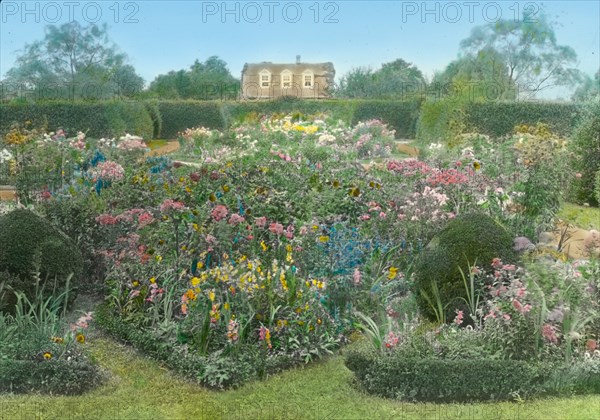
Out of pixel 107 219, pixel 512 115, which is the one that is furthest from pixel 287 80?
pixel 107 219

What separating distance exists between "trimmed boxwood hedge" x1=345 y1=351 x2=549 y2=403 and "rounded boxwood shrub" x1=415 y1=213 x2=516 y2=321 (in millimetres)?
1213

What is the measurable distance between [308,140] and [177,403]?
11.9 metres

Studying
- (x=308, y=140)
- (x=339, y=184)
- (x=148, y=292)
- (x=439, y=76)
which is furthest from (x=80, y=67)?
(x=148, y=292)

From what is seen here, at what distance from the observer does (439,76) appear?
2525 cm

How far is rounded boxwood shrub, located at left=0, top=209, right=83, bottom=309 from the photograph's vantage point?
6.91 metres

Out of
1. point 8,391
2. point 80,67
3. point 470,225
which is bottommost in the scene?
point 8,391

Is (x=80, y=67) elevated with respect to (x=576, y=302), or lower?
elevated

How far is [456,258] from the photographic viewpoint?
6578 mm

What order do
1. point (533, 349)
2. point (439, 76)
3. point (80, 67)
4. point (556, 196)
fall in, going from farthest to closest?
point (439, 76) → point (80, 67) → point (556, 196) → point (533, 349)

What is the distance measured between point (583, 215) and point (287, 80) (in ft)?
35.9

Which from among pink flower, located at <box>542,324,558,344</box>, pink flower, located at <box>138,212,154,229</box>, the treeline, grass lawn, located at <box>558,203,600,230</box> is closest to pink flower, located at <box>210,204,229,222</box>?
pink flower, located at <box>138,212,154,229</box>

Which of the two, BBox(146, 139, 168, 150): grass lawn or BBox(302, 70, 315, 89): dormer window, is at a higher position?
BBox(302, 70, 315, 89): dormer window

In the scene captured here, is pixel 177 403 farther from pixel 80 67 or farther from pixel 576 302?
pixel 80 67

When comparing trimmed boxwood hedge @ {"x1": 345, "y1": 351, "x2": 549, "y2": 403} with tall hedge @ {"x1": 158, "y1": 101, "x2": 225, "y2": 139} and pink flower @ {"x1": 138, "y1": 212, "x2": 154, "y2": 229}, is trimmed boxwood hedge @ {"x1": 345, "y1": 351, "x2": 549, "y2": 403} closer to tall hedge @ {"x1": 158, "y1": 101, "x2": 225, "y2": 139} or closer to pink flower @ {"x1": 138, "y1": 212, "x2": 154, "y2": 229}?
pink flower @ {"x1": 138, "y1": 212, "x2": 154, "y2": 229}
